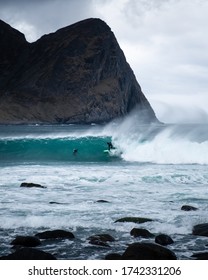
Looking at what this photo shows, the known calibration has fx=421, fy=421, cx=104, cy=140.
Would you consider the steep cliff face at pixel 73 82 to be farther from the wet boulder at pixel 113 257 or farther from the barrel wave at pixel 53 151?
the wet boulder at pixel 113 257

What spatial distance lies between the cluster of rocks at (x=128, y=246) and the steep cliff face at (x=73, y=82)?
134667mm

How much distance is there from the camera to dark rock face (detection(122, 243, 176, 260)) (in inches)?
268

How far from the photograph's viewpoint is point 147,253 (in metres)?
6.90

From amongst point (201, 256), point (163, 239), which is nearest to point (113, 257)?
point (201, 256)

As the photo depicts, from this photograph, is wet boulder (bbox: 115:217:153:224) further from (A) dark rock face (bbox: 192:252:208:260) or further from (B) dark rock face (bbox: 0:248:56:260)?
(B) dark rock face (bbox: 0:248:56:260)

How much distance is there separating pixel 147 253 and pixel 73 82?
154144mm

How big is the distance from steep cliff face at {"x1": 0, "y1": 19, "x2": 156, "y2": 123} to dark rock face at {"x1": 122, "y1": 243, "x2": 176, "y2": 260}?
5381 inches

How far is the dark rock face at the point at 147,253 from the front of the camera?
22.3 feet

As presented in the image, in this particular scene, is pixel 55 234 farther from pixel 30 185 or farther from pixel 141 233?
pixel 30 185

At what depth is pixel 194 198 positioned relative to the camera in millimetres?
13484

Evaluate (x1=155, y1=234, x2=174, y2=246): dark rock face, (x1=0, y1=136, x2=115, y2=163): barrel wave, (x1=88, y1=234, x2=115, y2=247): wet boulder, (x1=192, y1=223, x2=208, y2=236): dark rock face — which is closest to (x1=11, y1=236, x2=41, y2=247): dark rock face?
(x1=88, y1=234, x2=115, y2=247): wet boulder

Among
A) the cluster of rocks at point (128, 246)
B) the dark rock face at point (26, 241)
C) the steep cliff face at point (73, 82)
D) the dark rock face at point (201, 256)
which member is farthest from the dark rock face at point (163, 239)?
the steep cliff face at point (73, 82)
